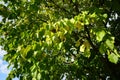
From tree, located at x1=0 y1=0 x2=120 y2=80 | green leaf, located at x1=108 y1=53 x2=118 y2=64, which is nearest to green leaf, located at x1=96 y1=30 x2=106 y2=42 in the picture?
tree, located at x1=0 y1=0 x2=120 y2=80

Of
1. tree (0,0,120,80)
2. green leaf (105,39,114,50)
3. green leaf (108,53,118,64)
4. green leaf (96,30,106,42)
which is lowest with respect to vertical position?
green leaf (108,53,118,64)

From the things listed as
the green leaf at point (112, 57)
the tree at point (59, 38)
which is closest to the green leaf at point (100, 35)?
the tree at point (59, 38)

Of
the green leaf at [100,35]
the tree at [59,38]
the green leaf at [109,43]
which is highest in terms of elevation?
the tree at [59,38]

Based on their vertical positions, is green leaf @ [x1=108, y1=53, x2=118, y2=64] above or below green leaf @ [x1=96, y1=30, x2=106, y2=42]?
below

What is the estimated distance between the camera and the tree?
5.38 metres

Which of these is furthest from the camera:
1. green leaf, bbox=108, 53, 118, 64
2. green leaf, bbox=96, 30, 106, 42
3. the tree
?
the tree

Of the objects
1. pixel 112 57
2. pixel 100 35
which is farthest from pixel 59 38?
pixel 112 57

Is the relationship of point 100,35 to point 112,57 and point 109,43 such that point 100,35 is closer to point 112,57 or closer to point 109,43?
point 109,43

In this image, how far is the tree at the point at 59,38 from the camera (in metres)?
5.38

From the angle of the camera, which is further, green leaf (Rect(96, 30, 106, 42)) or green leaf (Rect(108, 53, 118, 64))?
green leaf (Rect(96, 30, 106, 42))

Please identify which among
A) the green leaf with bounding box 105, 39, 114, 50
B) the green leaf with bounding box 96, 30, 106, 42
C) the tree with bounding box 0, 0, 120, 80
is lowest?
the green leaf with bounding box 105, 39, 114, 50

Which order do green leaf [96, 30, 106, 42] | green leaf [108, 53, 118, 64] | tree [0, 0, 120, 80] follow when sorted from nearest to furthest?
green leaf [108, 53, 118, 64] < green leaf [96, 30, 106, 42] < tree [0, 0, 120, 80]

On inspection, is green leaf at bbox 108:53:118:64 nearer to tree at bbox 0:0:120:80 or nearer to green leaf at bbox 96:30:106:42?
tree at bbox 0:0:120:80

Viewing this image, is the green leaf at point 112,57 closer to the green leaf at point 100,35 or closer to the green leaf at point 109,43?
the green leaf at point 109,43
